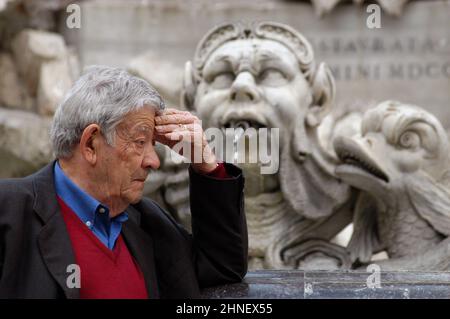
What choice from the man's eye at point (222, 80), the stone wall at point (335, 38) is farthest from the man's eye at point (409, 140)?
the stone wall at point (335, 38)

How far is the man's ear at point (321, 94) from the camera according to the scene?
18.3 ft

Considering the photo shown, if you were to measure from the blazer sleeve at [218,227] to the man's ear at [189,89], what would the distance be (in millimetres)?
2248

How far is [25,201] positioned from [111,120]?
0.98ft

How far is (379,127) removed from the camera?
17.3 feet

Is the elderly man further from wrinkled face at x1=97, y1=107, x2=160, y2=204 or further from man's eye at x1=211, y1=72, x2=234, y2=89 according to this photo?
man's eye at x1=211, y1=72, x2=234, y2=89

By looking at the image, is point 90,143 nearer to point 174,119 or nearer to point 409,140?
point 174,119

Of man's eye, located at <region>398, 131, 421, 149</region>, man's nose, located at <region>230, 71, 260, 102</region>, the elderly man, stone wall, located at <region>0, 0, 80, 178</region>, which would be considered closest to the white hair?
the elderly man

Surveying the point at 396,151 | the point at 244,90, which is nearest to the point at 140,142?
the point at 244,90

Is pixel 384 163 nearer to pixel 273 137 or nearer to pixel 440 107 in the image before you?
pixel 273 137

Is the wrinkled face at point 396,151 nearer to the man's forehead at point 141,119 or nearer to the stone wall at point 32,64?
the man's forehead at point 141,119

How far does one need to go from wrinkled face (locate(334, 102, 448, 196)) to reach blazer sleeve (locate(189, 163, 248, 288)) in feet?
5.74

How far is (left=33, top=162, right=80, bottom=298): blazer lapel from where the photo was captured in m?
3.09
